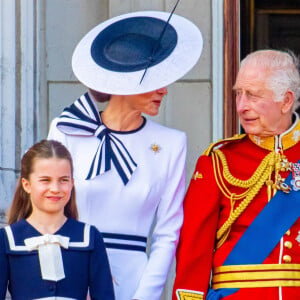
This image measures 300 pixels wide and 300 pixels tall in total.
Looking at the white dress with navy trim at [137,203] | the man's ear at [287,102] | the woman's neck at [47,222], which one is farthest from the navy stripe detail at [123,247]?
the man's ear at [287,102]

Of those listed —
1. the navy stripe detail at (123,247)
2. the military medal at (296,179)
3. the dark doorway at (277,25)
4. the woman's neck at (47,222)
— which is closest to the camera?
the woman's neck at (47,222)

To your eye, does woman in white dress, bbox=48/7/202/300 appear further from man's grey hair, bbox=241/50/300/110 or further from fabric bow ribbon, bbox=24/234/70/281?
fabric bow ribbon, bbox=24/234/70/281

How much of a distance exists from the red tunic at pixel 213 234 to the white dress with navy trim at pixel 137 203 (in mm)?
56

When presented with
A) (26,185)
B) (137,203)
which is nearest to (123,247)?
(137,203)

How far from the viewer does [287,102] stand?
649 cm

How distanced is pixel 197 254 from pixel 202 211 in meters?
0.17

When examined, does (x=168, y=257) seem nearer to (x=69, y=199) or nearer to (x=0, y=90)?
(x=69, y=199)

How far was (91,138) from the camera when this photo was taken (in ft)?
21.1

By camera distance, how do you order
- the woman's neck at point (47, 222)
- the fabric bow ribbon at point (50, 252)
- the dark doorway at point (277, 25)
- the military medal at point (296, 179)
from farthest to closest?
the dark doorway at point (277, 25) < the military medal at point (296, 179) < the woman's neck at point (47, 222) < the fabric bow ribbon at point (50, 252)

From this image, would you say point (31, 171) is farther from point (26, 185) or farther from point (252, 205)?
point (252, 205)

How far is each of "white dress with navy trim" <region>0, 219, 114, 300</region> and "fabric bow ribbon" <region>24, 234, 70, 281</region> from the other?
17 mm

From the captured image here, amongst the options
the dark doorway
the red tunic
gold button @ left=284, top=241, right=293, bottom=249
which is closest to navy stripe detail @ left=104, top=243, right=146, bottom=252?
the red tunic

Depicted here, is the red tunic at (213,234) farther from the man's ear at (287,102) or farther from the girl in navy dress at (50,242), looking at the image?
the girl in navy dress at (50,242)

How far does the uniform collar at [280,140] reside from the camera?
6.50 metres
